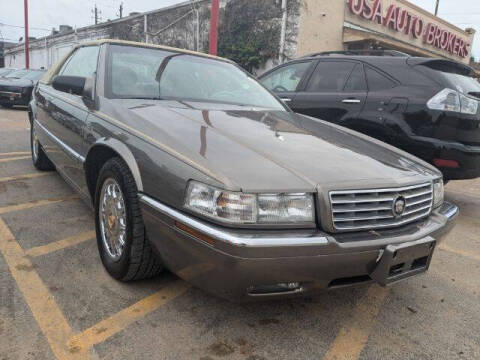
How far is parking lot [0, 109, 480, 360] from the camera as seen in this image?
1.94m

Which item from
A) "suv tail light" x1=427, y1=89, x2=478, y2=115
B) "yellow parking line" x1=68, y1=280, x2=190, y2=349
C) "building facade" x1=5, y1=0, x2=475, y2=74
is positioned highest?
"building facade" x1=5, y1=0, x2=475, y2=74

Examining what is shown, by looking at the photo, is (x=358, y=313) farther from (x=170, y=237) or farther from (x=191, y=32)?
(x=191, y=32)

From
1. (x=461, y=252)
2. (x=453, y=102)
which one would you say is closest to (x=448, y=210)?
(x=461, y=252)

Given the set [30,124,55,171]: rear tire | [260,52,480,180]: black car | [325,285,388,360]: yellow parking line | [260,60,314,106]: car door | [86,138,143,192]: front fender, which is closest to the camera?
[325,285,388,360]: yellow parking line

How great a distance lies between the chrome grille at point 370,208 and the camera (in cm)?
188

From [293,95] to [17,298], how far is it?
153 inches

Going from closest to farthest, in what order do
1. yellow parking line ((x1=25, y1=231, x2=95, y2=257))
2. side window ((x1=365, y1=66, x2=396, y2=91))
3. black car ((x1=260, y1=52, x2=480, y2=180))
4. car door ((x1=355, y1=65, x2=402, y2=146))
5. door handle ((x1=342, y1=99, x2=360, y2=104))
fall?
yellow parking line ((x1=25, y1=231, x2=95, y2=257)) → black car ((x1=260, y1=52, x2=480, y2=180)) → car door ((x1=355, y1=65, x2=402, y2=146)) → side window ((x1=365, y1=66, x2=396, y2=91)) → door handle ((x1=342, y1=99, x2=360, y2=104))

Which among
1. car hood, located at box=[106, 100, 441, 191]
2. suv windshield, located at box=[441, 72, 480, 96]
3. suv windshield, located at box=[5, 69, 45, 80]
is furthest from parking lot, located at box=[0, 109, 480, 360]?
suv windshield, located at box=[5, 69, 45, 80]

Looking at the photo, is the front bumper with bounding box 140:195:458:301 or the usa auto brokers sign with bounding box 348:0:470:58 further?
the usa auto brokers sign with bounding box 348:0:470:58

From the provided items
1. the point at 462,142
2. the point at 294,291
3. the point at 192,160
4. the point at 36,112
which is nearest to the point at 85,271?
the point at 192,160

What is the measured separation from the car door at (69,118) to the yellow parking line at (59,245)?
0.41m

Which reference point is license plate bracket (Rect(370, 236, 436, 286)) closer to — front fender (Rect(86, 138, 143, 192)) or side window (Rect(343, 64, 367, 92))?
front fender (Rect(86, 138, 143, 192))

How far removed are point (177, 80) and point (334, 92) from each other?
2.32m

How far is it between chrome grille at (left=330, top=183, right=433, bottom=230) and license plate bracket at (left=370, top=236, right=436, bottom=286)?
0.14m
